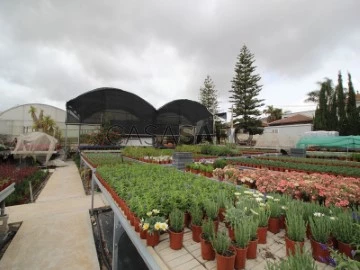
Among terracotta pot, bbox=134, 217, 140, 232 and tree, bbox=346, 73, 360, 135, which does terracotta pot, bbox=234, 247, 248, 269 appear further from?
Result: tree, bbox=346, 73, 360, 135

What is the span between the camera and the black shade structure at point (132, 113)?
14.8 meters

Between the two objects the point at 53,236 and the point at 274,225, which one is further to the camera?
the point at 53,236

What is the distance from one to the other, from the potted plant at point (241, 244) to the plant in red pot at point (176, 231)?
1.65 ft

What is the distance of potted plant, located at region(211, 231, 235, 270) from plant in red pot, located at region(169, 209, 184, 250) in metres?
0.37

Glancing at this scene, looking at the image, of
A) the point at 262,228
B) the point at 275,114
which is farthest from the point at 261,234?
the point at 275,114

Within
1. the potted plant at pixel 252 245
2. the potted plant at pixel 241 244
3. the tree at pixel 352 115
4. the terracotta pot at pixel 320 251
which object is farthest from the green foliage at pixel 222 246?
the tree at pixel 352 115

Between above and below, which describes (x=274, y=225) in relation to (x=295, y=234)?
below

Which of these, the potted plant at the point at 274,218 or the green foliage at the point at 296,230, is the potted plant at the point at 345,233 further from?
the potted plant at the point at 274,218

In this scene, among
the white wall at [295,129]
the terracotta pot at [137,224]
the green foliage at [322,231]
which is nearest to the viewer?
the green foliage at [322,231]

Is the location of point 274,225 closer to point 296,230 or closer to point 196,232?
point 296,230

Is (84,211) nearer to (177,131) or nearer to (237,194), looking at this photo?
(237,194)

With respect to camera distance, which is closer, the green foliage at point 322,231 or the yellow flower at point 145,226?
the green foliage at point 322,231

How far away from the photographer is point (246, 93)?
1049 inches

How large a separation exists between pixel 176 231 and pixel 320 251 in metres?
1.24
